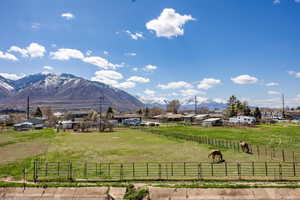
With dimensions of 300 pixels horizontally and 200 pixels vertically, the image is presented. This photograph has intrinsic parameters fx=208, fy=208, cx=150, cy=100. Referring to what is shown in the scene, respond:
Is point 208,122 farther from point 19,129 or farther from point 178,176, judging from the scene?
point 19,129

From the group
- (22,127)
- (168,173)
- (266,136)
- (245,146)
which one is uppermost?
(245,146)

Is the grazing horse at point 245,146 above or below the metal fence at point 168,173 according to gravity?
above

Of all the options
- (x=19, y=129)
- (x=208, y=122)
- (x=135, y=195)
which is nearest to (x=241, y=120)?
(x=208, y=122)

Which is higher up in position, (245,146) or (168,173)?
(245,146)

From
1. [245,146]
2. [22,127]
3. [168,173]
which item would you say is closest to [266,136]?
[245,146]

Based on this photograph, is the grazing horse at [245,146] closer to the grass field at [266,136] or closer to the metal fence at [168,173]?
the metal fence at [168,173]

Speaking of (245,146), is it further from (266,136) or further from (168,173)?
(266,136)

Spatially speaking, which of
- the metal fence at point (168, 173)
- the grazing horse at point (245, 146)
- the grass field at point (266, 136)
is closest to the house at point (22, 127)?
the grass field at point (266, 136)

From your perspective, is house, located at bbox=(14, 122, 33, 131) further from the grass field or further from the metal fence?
the metal fence

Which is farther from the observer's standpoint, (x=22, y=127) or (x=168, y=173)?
(x=22, y=127)

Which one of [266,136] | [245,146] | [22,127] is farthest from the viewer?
[22,127]

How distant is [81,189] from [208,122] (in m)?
73.2

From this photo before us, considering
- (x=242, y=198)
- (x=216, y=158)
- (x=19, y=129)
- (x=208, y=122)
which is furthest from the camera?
(x=208, y=122)

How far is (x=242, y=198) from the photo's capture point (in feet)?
53.6
